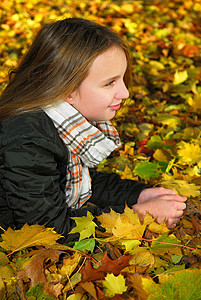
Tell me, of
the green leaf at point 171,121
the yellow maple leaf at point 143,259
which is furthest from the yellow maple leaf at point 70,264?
the green leaf at point 171,121

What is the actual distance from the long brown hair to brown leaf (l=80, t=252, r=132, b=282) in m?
0.68

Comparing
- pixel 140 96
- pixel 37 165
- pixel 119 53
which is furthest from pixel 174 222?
pixel 140 96

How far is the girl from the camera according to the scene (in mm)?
1284

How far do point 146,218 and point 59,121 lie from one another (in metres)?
0.54

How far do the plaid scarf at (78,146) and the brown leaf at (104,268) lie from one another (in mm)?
471

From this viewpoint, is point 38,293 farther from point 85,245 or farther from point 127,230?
point 127,230

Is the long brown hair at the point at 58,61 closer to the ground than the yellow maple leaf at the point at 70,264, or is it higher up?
higher up

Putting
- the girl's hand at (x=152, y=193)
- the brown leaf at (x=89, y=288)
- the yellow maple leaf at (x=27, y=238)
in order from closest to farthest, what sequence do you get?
the brown leaf at (x=89, y=288), the yellow maple leaf at (x=27, y=238), the girl's hand at (x=152, y=193)

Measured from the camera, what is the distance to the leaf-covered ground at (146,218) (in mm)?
1144

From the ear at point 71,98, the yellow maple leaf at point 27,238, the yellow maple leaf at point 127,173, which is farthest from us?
the yellow maple leaf at point 127,173

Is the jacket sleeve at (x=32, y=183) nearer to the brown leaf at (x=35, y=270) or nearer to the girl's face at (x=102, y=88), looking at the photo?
the brown leaf at (x=35, y=270)

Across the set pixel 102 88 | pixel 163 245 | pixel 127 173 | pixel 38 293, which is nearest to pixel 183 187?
pixel 127 173

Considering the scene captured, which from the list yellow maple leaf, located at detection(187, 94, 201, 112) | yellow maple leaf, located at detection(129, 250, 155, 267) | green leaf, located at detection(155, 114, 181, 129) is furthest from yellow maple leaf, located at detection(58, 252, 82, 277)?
yellow maple leaf, located at detection(187, 94, 201, 112)

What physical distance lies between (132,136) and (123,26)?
6.83 feet
